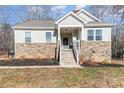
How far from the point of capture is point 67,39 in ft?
66.9

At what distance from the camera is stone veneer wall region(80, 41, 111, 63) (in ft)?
58.6

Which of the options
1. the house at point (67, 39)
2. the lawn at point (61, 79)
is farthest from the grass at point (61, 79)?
the house at point (67, 39)

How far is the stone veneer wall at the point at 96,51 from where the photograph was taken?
17.9 metres

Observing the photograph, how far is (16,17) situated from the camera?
99.9 feet

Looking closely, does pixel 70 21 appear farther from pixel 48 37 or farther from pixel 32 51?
pixel 32 51

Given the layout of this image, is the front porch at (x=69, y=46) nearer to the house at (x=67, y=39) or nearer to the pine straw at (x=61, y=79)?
the house at (x=67, y=39)

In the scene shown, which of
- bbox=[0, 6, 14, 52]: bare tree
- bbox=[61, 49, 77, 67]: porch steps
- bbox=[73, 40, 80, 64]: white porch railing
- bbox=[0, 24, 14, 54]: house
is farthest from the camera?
bbox=[0, 6, 14, 52]: bare tree

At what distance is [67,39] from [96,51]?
3268 mm

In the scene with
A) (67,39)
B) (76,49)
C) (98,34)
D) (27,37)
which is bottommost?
(76,49)

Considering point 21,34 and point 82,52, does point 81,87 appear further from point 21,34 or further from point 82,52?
point 21,34

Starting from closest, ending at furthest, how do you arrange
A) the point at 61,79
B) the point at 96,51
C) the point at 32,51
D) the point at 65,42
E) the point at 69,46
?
the point at 61,79 < the point at 96,51 < the point at 32,51 < the point at 69,46 < the point at 65,42

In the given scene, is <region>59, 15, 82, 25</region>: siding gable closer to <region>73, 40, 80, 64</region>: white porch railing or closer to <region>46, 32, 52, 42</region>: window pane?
<region>73, 40, 80, 64</region>: white porch railing

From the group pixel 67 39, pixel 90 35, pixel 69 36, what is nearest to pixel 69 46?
pixel 67 39

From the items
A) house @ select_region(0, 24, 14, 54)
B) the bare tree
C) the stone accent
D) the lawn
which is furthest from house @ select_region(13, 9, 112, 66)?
the bare tree
